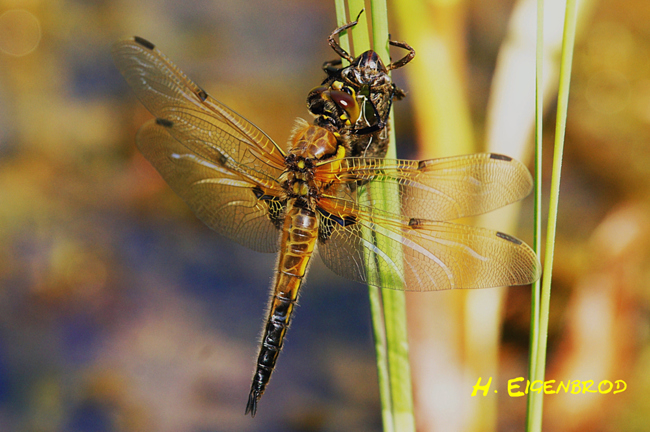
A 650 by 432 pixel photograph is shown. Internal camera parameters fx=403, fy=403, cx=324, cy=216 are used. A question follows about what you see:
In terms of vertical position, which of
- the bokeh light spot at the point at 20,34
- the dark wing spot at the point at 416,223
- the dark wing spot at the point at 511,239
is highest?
the bokeh light spot at the point at 20,34

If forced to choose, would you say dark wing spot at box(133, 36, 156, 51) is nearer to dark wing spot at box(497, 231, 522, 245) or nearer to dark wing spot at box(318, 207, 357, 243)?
dark wing spot at box(318, 207, 357, 243)

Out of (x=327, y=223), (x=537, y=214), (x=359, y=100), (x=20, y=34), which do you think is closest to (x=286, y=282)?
(x=327, y=223)

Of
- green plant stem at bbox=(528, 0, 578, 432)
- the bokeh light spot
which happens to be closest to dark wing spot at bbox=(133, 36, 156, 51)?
green plant stem at bbox=(528, 0, 578, 432)

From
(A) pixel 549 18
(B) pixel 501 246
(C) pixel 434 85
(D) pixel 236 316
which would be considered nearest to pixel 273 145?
(B) pixel 501 246

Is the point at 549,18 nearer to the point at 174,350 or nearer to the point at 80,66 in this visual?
the point at 174,350

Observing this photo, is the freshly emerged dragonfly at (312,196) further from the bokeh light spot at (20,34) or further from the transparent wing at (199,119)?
the bokeh light spot at (20,34)

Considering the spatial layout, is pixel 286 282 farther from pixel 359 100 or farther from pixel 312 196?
pixel 359 100
